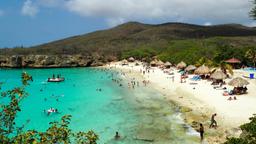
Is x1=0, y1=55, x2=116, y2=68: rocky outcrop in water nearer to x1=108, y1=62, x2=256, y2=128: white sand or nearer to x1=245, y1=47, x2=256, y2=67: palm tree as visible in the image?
x1=245, y1=47, x2=256, y2=67: palm tree

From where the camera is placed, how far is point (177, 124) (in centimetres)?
2759

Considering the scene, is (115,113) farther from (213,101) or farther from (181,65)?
(181,65)

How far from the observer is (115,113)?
A: 35.0 m

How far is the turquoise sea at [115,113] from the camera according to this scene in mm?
25156

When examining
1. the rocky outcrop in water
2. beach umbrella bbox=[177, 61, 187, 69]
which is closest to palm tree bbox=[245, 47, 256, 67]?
beach umbrella bbox=[177, 61, 187, 69]

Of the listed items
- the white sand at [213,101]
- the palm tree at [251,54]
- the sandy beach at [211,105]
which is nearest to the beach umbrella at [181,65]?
the palm tree at [251,54]

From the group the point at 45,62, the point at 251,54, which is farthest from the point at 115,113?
the point at 45,62

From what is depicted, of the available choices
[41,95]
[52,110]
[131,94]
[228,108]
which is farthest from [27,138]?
[41,95]

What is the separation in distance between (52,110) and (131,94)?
14.1m

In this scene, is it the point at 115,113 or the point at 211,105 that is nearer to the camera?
the point at 211,105

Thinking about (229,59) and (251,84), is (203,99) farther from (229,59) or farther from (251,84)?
(229,59)

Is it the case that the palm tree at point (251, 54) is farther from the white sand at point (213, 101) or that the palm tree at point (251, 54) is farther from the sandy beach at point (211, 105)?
the sandy beach at point (211, 105)

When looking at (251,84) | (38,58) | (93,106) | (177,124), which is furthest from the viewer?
(38,58)

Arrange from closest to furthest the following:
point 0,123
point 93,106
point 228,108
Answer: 1. point 0,123
2. point 228,108
3. point 93,106
